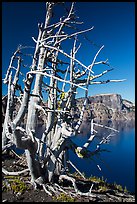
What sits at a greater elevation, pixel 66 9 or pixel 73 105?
pixel 66 9

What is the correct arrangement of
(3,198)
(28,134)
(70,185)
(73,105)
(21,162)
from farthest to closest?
(21,162)
(73,105)
(70,185)
(28,134)
(3,198)

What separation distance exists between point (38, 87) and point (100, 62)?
324 centimetres

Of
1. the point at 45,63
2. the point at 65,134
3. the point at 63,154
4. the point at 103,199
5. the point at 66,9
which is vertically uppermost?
the point at 66,9

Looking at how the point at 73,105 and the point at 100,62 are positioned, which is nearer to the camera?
the point at 100,62

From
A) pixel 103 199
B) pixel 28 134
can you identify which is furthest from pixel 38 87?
pixel 103 199

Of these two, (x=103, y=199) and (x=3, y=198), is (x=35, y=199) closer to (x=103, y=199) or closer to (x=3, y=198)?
(x=3, y=198)

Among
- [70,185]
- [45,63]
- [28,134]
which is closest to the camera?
[28,134]

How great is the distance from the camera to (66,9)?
10289 millimetres

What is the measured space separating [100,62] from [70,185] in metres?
6.09

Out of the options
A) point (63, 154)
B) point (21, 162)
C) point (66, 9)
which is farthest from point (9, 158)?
point (66, 9)

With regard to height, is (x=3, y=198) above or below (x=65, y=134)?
below

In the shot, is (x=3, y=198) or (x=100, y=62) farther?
(x=100, y=62)

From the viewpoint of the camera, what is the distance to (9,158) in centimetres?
1554

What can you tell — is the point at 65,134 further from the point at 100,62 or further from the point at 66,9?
the point at 66,9
